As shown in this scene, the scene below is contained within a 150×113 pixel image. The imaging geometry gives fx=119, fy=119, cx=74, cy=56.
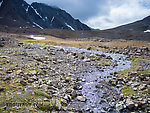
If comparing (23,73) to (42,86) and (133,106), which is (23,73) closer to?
(42,86)

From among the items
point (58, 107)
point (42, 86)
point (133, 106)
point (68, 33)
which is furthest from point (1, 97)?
point (68, 33)

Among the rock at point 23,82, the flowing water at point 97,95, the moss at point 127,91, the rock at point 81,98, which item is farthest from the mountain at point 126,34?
the rock at point 23,82

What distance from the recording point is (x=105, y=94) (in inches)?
380

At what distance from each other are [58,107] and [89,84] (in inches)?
192

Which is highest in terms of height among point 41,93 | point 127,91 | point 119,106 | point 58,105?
point 41,93

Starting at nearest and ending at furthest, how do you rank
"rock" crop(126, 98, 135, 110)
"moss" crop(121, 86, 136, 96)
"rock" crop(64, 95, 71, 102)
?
"rock" crop(126, 98, 135, 110) < "rock" crop(64, 95, 71, 102) < "moss" crop(121, 86, 136, 96)

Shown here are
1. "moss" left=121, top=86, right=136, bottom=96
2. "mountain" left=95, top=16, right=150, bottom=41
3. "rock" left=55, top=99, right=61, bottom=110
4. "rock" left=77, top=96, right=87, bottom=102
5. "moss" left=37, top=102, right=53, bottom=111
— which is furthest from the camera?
"mountain" left=95, top=16, right=150, bottom=41

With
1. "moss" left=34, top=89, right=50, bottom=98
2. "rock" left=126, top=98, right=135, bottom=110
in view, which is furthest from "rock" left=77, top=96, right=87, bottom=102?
"rock" left=126, top=98, right=135, bottom=110

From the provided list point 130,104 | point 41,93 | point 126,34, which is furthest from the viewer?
point 126,34

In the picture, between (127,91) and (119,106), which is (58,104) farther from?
(127,91)

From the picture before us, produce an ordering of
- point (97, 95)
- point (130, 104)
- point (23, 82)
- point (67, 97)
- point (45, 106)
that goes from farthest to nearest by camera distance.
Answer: point (97, 95) < point (23, 82) < point (67, 97) < point (130, 104) < point (45, 106)

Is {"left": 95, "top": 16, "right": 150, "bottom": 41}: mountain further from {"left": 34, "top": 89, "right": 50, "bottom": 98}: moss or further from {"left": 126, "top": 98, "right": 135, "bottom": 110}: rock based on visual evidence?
{"left": 34, "top": 89, "right": 50, "bottom": 98}: moss

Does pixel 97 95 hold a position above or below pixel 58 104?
below

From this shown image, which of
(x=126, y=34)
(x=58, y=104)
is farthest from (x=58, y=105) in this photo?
(x=126, y=34)
